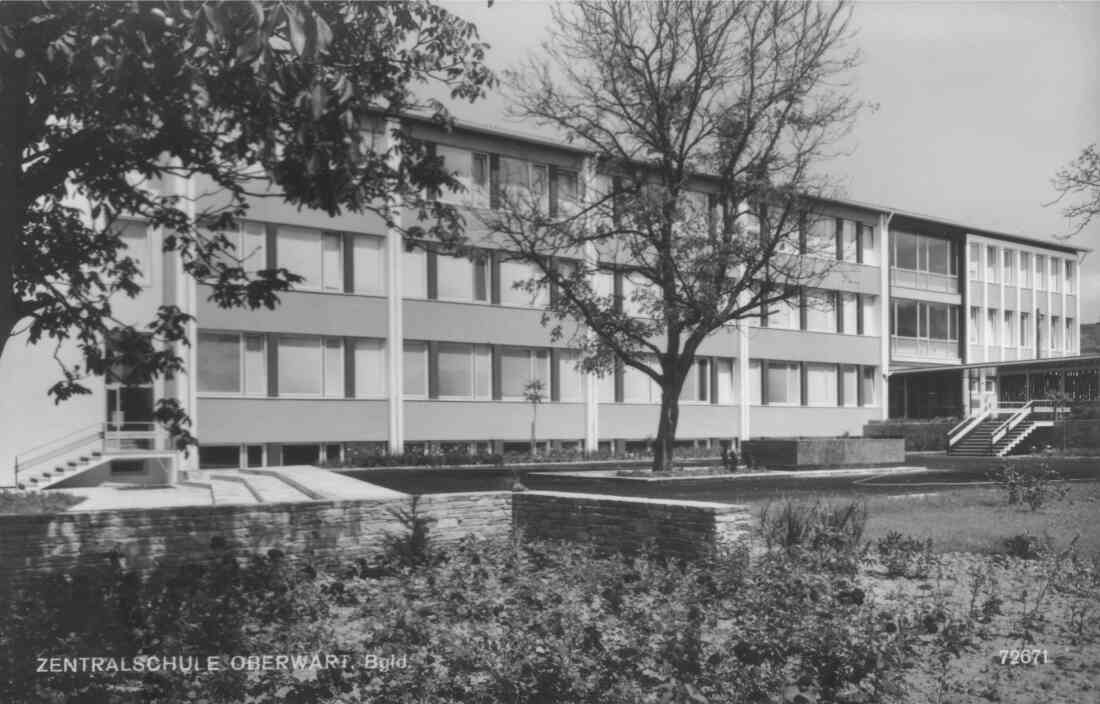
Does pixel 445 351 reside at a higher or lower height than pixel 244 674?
higher

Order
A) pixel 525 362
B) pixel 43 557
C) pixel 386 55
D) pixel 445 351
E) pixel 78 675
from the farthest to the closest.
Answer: pixel 525 362, pixel 445 351, pixel 43 557, pixel 386 55, pixel 78 675

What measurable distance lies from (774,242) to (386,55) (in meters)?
18.3

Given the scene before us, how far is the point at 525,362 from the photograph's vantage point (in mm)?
27734

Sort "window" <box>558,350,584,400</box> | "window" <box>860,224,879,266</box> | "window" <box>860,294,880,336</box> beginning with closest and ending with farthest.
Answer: "window" <box>558,350,584,400</box>
"window" <box>860,224,879,266</box>
"window" <box>860,294,880,336</box>

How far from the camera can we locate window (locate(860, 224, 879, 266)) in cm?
4829

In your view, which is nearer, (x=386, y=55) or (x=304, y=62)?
(x=304, y=62)

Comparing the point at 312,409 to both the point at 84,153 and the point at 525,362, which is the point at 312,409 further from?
the point at 84,153

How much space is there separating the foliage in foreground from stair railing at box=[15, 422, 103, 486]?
17.6 metres

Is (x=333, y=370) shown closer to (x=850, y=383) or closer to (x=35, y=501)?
(x=35, y=501)

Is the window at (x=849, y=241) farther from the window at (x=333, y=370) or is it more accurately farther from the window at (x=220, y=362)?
the window at (x=220, y=362)

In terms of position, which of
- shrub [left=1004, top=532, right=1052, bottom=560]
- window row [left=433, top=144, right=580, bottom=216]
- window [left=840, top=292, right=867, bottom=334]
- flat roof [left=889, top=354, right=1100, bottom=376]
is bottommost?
shrub [left=1004, top=532, right=1052, bottom=560]

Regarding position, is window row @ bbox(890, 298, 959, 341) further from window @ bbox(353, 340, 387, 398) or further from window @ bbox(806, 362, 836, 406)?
window @ bbox(353, 340, 387, 398)

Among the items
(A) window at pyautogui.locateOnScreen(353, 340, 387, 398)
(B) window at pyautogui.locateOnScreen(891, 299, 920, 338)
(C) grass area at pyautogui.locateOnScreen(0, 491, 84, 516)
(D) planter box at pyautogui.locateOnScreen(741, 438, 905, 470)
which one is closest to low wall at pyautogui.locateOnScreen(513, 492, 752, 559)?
(C) grass area at pyautogui.locateOnScreen(0, 491, 84, 516)

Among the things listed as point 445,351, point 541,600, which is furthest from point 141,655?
point 445,351
